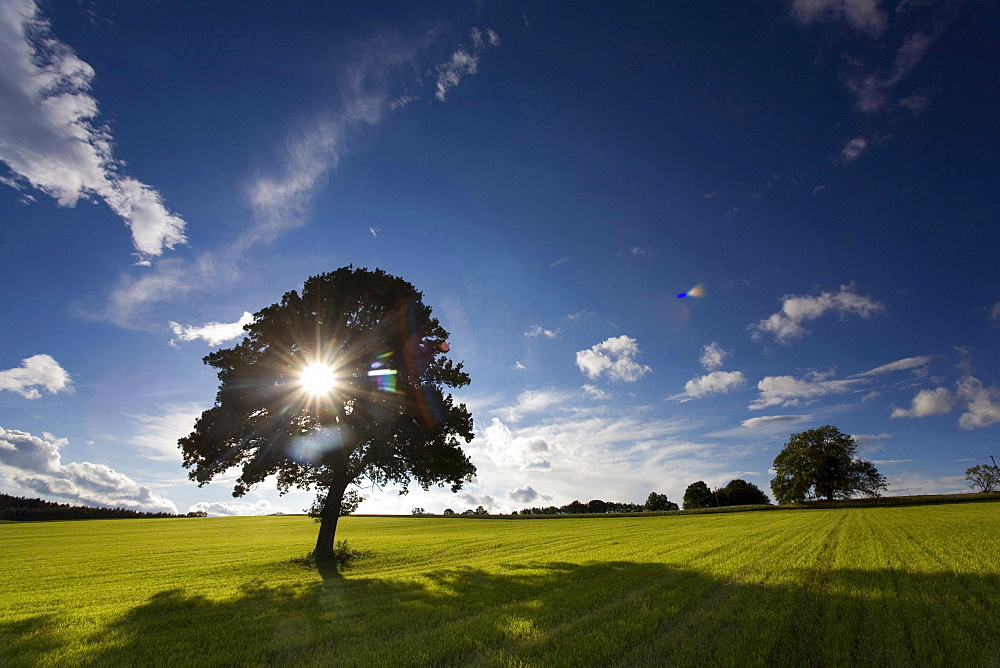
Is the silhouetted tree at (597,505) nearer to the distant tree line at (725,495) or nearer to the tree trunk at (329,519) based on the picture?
the distant tree line at (725,495)

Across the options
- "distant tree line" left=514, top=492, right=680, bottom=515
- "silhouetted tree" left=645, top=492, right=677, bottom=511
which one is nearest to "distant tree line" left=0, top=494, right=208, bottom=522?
"distant tree line" left=514, top=492, right=680, bottom=515

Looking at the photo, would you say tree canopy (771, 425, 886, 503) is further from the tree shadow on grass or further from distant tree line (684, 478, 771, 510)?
the tree shadow on grass

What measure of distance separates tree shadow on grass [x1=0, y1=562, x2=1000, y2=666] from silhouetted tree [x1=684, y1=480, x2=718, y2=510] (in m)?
147

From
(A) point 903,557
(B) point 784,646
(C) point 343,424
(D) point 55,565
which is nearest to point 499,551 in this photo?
(C) point 343,424

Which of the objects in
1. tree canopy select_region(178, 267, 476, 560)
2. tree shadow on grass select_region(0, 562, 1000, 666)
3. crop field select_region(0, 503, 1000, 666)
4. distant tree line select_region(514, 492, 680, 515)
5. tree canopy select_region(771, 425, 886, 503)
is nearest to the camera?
tree shadow on grass select_region(0, 562, 1000, 666)

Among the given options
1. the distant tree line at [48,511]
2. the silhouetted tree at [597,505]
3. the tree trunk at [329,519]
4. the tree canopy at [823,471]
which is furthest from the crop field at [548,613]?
the silhouetted tree at [597,505]

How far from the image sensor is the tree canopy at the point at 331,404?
69.5 feet

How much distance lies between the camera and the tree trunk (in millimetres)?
22281

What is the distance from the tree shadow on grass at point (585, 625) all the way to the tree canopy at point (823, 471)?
9505cm

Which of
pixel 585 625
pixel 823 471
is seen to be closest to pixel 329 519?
pixel 585 625

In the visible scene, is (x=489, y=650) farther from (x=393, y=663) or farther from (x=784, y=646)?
(x=784, y=646)

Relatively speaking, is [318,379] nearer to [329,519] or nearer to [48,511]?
[329,519]

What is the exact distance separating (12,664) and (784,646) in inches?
508

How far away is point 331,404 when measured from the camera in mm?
21953
